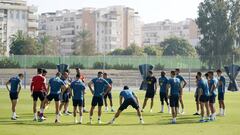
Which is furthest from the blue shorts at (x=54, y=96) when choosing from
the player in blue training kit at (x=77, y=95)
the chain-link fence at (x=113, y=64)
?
the chain-link fence at (x=113, y=64)

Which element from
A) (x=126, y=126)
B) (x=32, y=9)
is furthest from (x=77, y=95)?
(x=32, y=9)

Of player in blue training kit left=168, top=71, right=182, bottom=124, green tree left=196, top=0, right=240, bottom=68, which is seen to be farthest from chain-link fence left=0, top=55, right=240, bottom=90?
player in blue training kit left=168, top=71, right=182, bottom=124

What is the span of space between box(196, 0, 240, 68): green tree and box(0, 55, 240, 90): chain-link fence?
22008 mm

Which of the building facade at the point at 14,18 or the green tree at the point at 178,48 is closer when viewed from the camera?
the green tree at the point at 178,48

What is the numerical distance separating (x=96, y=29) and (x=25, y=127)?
169 meters

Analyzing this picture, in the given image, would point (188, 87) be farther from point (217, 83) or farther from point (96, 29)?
point (96, 29)

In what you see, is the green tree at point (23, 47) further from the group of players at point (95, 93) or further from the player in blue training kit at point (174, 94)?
the player in blue training kit at point (174, 94)

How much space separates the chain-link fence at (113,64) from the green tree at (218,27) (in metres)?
22.0

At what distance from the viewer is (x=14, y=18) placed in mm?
145625

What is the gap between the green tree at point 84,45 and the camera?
12705cm

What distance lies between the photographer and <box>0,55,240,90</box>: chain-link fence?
65.3m

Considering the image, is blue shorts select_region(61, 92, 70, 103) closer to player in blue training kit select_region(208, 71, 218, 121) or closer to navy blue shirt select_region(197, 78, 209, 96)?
navy blue shirt select_region(197, 78, 209, 96)

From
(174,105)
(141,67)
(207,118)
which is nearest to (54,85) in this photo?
(174,105)

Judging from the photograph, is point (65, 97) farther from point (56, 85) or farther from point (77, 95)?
point (77, 95)
